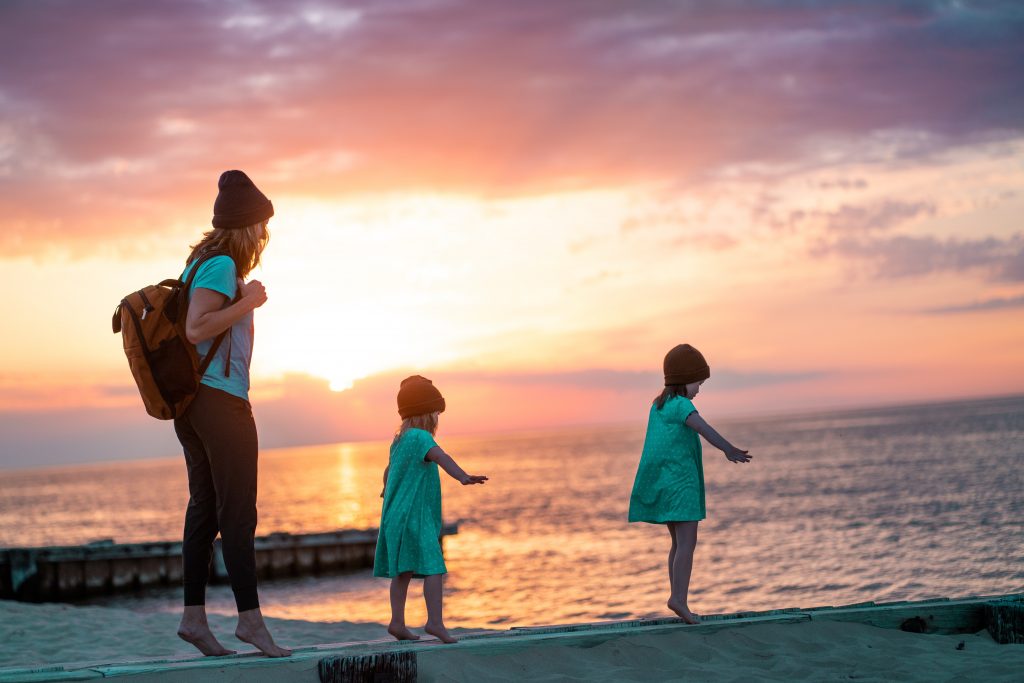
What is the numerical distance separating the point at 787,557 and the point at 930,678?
2021 centimetres

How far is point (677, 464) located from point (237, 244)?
3364 millimetres

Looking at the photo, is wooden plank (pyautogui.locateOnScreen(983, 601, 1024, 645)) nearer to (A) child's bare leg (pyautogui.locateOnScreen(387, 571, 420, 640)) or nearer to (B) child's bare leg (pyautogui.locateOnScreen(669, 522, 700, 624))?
(B) child's bare leg (pyautogui.locateOnScreen(669, 522, 700, 624))

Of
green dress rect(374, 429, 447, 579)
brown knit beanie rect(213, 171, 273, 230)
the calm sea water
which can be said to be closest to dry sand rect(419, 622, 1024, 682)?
green dress rect(374, 429, 447, 579)

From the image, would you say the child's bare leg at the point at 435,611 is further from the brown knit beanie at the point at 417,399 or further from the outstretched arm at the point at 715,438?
the outstretched arm at the point at 715,438

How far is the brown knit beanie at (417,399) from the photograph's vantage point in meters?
6.20

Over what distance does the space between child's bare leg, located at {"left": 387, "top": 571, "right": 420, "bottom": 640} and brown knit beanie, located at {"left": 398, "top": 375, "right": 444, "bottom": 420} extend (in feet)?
3.46

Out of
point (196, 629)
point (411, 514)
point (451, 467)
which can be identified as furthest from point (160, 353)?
point (411, 514)

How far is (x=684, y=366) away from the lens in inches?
263

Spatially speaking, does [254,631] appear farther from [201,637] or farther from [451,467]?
[451,467]

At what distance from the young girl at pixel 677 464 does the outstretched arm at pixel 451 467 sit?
1.36m

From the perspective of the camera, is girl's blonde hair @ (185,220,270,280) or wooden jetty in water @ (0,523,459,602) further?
wooden jetty in water @ (0,523,459,602)

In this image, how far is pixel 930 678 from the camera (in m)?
4.89

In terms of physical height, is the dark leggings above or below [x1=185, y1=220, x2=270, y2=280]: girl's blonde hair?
below

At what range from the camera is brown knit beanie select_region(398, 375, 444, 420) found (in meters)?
6.20
